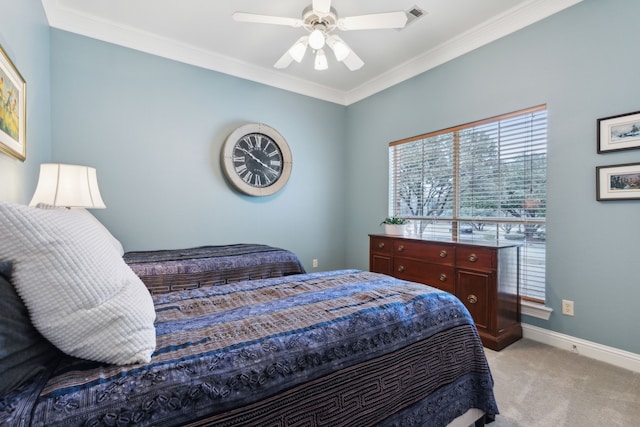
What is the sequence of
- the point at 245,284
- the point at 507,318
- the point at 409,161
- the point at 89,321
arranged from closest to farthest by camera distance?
the point at 89,321, the point at 245,284, the point at 507,318, the point at 409,161

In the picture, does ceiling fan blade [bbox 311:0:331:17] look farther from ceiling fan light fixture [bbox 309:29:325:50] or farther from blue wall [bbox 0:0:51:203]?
blue wall [bbox 0:0:51:203]

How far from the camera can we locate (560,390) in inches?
72.0

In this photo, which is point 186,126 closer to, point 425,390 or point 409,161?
point 409,161

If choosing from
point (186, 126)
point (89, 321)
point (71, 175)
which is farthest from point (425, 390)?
point (186, 126)

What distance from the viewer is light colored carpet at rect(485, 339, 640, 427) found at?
158cm

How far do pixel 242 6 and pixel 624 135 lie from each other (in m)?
3.06

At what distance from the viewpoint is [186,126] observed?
325cm

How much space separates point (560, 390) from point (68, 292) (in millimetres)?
2503

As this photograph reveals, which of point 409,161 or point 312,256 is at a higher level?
point 409,161

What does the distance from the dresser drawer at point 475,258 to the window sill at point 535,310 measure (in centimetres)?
61

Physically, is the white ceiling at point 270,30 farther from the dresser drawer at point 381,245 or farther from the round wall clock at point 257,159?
the dresser drawer at point 381,245

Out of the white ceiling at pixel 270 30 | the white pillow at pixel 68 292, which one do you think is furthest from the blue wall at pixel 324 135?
the white pillow at pixel 68 292

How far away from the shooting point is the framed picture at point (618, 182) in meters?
2.04

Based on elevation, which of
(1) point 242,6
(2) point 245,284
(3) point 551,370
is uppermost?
(1) point 242,6
